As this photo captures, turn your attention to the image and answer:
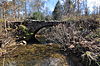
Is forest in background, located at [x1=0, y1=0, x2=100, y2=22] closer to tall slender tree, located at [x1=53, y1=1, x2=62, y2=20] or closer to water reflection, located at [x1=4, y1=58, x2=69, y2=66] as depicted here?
tall slender tree, located at [x1=53, y1=1, x2=62, y2=20]

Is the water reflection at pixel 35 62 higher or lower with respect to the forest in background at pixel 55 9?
lower

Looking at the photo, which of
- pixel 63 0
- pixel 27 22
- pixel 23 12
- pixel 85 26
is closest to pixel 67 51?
pixel 85 26

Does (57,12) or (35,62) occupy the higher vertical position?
(57,12)

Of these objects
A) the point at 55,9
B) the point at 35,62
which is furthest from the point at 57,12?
the point at 35,62

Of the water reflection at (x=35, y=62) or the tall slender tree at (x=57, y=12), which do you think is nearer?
the water reflection at (x=35, y=62)

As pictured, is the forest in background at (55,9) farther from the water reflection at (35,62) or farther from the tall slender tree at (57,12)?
the water reflection at (35,62)

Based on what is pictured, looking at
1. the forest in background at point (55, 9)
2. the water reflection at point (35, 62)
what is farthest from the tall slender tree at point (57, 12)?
the water reflection at point (35, 62)

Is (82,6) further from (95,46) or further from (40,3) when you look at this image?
(95,46)

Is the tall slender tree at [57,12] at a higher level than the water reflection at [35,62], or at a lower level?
higher

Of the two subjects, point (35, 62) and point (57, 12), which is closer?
point (35, 62)

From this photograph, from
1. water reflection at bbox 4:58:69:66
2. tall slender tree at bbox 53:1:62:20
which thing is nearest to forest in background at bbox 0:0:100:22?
tall slender tree at bbox 53:1:62:20

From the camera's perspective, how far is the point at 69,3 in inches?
1496

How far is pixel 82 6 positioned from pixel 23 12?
1652 cm

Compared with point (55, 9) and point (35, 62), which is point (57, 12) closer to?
point (55, 9)
